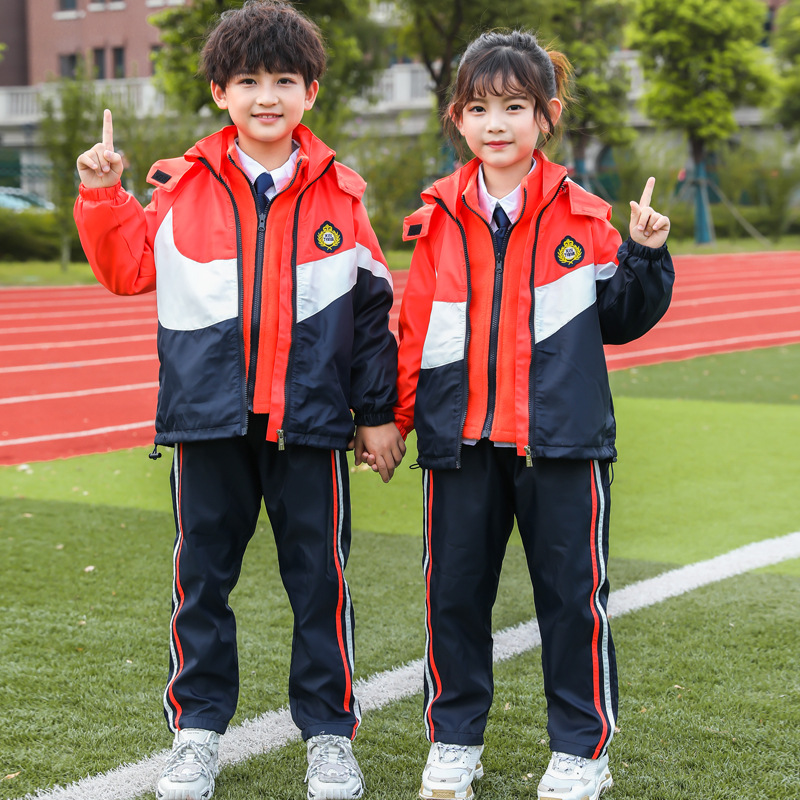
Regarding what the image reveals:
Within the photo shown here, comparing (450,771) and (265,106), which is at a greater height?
(265,106)

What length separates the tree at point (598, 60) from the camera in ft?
91.7

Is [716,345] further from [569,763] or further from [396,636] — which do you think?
[569,763]

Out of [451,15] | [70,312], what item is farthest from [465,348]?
[451,15]

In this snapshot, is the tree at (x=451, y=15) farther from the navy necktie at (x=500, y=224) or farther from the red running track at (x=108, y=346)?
the navy necktie at (x=500, y=224)

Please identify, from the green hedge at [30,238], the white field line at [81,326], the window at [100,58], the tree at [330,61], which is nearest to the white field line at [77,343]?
the white field line at [81,326]

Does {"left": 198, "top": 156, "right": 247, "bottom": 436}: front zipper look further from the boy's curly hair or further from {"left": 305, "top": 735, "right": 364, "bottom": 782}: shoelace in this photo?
{"left": 305, "top": 735, "right": 364, "bottom": 782}: shoelace

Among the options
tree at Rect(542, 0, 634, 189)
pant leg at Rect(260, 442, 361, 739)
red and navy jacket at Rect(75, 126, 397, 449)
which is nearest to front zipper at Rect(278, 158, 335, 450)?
red and navy jacket at Rect(75, 126, 397, 449)

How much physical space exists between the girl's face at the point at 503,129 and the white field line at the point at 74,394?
6903mm

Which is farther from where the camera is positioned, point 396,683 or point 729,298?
point 729,298

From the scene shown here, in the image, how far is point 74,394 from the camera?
355 inches

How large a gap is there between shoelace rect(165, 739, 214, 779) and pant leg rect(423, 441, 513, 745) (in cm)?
52

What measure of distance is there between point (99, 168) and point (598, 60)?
1128 inches

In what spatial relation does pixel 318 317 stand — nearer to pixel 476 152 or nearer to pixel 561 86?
pixel 476 152

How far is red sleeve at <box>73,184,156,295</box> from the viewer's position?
2.47 m
